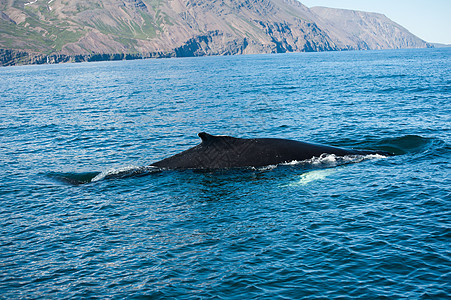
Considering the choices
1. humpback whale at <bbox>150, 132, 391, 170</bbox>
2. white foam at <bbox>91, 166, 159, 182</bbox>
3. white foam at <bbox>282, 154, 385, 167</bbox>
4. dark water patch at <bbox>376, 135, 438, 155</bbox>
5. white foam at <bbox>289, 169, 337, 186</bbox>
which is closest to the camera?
white foam at <bbox>289, 169, 337, 186</bbox>

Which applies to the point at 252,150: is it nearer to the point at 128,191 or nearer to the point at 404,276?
the point at 128,191

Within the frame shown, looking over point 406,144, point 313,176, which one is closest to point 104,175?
point 313,176

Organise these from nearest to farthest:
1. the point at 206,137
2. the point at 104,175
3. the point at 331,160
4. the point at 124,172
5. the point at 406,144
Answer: the point at 206,137
the point at 331,160
the point at 104,175
the point at 124,172
the point at 406,144

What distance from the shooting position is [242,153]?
1836cm

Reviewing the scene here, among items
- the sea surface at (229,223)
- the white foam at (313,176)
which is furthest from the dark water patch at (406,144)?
the white foam at (313,176)

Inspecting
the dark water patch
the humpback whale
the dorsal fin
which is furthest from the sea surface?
the dorsal fin

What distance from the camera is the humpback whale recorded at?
18297 mm

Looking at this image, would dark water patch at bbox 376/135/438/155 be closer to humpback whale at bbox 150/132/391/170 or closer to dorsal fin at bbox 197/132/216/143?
humpback whale at bbox 150/132/391/170

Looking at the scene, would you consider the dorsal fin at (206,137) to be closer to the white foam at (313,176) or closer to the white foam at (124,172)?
the white foam at (124,172)

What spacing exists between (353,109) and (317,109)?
3.44 m

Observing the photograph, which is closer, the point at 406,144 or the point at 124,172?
the point at 124,172

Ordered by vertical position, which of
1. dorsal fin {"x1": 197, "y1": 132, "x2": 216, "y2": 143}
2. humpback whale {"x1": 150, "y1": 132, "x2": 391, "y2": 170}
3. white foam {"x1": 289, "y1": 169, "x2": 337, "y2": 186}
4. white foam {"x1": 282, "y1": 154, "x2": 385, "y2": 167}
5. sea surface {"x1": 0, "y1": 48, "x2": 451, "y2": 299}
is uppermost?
dorsal fin {"x1": 197, "y1": 132, "x2": 216, "y2": 143}

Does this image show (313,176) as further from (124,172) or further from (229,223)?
(124,172)

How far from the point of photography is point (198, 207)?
15.0 metres
